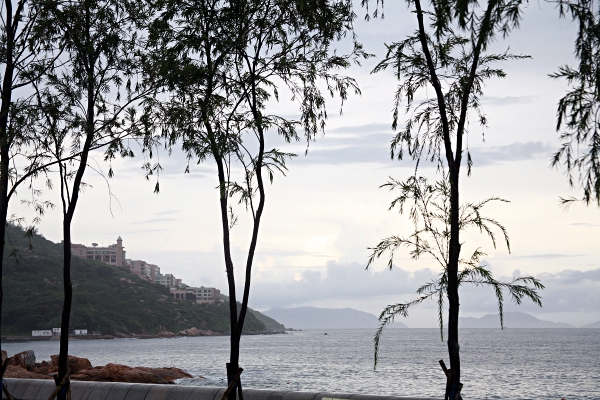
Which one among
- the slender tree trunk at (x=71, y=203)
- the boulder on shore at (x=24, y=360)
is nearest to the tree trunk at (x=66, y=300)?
the slender tree trunk at (x=71, y=203)

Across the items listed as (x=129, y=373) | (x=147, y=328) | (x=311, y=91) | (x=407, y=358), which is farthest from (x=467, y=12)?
(x=147, y=328)

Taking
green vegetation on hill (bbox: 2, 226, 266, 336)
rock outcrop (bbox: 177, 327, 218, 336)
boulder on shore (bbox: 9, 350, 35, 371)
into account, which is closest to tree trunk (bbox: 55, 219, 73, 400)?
boulder on shore (bbox: 9, 350, 35, 371)

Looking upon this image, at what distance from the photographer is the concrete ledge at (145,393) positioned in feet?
39.4

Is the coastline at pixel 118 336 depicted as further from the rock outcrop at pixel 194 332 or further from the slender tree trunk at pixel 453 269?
the slender tree trunk at pixel 453 269

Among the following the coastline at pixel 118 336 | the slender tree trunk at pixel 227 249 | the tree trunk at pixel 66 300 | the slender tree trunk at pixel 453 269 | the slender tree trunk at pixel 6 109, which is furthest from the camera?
the coastline at pixel 118 336

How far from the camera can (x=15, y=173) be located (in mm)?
15477

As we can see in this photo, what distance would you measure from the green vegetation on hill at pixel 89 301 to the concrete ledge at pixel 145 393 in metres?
105

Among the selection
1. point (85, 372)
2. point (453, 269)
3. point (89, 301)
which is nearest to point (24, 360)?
point (85, 372)

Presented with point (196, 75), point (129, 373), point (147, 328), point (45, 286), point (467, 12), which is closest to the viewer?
point (467, 12)

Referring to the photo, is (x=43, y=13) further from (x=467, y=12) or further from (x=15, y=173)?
(x=467, y=12)

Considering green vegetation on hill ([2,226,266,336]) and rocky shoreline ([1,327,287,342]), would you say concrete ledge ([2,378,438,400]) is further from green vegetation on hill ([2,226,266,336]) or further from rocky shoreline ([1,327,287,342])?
rocky shoreline ([1,327,287,342])

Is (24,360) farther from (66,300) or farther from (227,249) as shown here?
(227,249)

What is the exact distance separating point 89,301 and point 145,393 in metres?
146

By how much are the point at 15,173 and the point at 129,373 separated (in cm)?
1753
